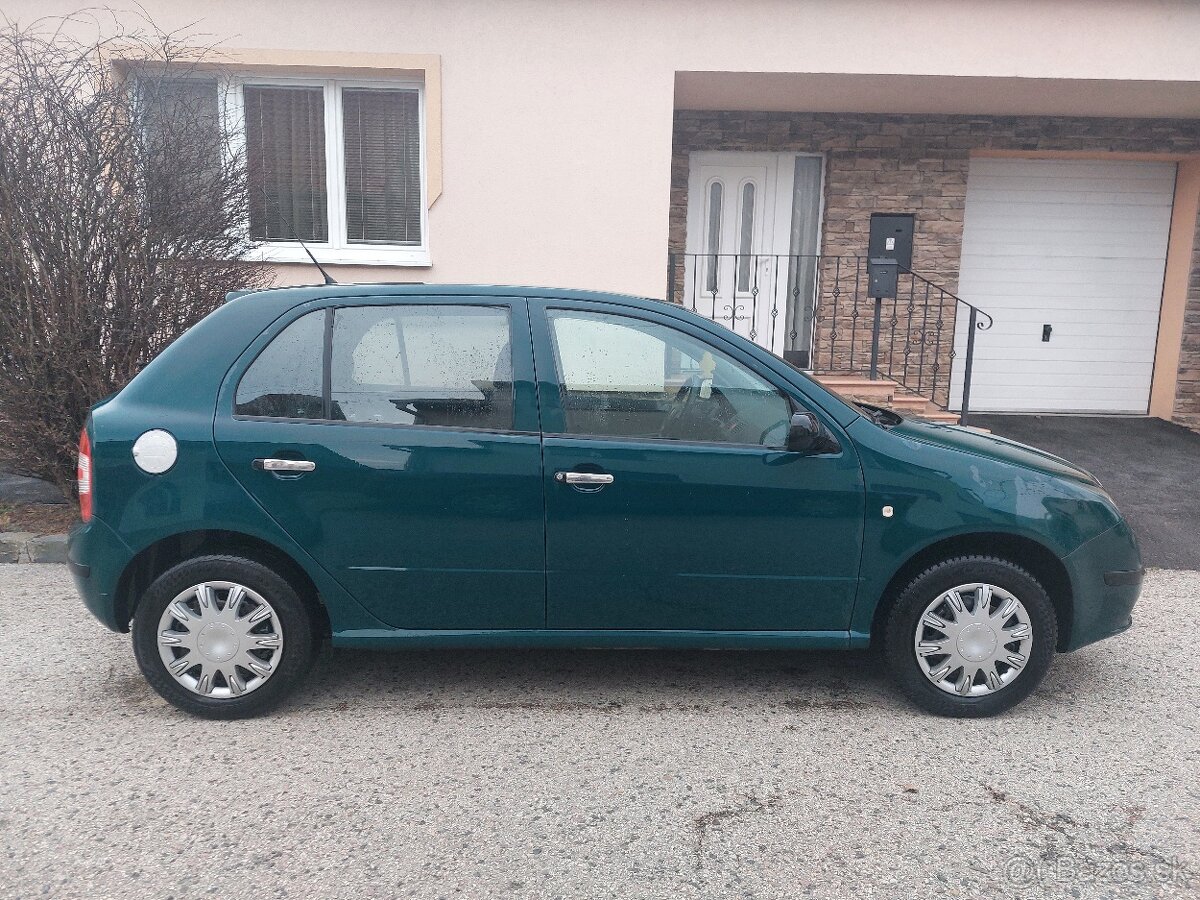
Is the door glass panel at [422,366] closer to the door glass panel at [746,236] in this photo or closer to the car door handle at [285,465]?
the car door handle at [285,465]

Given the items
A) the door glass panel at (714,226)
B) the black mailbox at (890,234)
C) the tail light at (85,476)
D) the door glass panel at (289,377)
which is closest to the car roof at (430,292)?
the door glass panel at (289,377)

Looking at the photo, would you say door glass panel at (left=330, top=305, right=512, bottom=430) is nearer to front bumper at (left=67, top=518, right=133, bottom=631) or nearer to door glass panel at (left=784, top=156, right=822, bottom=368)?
front bumper at (left=67, top=518, right=133, bottom=631)

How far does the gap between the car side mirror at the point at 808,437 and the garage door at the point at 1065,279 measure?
705 centimetres

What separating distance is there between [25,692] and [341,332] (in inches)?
78.9

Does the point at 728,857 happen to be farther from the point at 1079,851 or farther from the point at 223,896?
the point at 223,896

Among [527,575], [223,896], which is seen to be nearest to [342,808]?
[223,896]

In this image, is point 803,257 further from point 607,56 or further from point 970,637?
point 970,637

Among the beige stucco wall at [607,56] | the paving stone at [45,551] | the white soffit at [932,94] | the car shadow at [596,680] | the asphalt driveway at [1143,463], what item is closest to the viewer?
the car shadow at [596,680]

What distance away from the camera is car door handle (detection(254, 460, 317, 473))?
140 inches

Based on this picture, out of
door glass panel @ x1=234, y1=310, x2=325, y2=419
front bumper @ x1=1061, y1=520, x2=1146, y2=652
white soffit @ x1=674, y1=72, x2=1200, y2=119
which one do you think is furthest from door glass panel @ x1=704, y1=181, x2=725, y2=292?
door glass panel @ x1=234, y1=310, x2=325, y2=419

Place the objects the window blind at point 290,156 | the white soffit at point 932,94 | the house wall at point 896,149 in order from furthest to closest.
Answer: the house wall at point 896,149 < the window blind at point 290,156 < the white soffit at point 932,94

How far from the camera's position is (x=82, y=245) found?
5.66 metres

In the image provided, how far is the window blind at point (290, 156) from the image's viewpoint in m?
8.04

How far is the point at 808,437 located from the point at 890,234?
653cm
